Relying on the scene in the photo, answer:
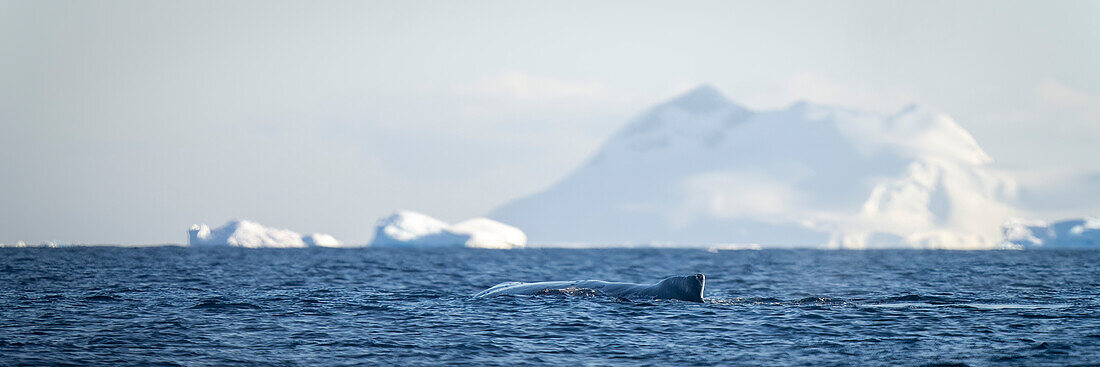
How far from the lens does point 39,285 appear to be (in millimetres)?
38000

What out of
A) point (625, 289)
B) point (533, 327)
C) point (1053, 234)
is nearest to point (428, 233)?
point (1053, 234)

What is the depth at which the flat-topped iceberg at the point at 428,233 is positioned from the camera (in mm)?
159875

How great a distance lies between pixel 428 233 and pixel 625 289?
132 meters

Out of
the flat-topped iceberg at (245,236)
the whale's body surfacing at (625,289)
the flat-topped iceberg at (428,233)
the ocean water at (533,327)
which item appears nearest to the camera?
the ocean water at (533,327)

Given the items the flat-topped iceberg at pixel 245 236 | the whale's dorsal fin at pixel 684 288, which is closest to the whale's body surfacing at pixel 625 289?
the whale's dorsal fin at pixel 684 288

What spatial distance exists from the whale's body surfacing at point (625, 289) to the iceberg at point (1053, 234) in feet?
532

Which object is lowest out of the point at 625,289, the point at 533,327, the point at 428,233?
the point at 533,327

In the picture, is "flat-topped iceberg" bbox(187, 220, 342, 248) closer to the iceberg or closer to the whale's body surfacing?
the whale's body surfacing

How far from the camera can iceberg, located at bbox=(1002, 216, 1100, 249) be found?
170375 mm

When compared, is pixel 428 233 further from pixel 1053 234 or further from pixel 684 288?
pixel 684 288

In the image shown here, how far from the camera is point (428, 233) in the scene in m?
162

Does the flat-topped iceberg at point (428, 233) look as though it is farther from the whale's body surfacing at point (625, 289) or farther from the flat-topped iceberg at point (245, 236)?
the whale's body surfacing at point (625, 289)

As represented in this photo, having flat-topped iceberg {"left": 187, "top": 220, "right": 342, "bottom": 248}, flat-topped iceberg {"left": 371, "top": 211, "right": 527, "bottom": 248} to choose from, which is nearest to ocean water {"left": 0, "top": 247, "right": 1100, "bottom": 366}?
flat-topped iceberg {"left": 187, "top": 220, "right": 342, "bottom": 248}

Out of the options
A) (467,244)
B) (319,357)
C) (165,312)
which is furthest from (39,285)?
(467,244)
